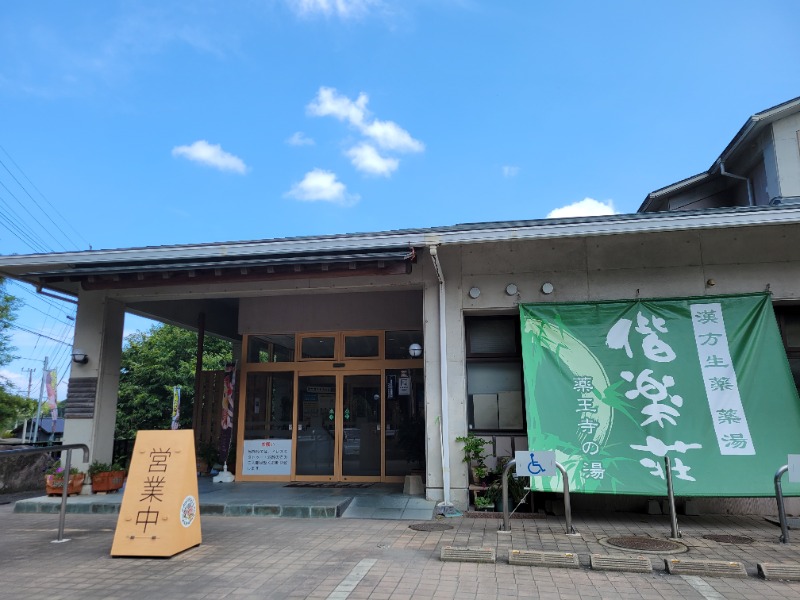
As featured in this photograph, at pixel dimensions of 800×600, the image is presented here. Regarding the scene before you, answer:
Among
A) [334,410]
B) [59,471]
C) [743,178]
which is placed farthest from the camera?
[743,178]

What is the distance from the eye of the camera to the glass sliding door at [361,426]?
1078 cm

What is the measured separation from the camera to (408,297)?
11219mm

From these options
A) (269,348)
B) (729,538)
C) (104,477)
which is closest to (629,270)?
(729,538)

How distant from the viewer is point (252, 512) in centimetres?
805

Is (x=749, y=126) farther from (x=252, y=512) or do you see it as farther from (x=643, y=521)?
(x=252, y=512)

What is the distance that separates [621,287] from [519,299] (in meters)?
1.55

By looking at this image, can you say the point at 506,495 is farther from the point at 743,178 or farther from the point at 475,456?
the point at 743,178

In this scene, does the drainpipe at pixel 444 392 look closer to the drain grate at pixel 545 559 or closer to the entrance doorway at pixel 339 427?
the drain grate at pixel 545 559

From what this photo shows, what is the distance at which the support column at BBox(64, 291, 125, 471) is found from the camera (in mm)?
9516

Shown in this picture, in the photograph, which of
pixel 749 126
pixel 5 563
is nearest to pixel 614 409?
pixel 5 563

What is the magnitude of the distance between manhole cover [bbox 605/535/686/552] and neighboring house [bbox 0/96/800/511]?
1.83m

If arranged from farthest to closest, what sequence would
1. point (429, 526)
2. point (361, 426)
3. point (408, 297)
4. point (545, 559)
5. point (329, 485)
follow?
point (408, 297) < point (361, 426) < point (329, 485) < point (429, 526) < point (545, 559)

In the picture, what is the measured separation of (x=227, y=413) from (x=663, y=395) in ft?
28.3

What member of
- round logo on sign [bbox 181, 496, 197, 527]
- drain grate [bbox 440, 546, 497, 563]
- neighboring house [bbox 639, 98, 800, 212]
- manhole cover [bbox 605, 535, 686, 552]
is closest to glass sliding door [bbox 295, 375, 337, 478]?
round logo on sign [bbox 181, 496, 197, 527]
